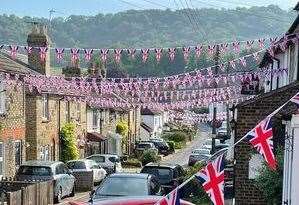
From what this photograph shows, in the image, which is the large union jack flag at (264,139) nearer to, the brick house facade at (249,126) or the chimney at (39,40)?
the brick house facade at (249,126)

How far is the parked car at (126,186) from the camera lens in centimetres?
1567

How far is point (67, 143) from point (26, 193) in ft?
64.2

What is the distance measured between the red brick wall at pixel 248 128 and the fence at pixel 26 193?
20.7 ft

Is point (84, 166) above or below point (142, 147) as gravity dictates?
A: above

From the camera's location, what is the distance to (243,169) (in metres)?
17.4

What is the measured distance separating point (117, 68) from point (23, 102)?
55182 millimetres

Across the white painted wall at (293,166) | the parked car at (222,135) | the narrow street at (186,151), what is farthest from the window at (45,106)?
the white painted wall at (293,166)

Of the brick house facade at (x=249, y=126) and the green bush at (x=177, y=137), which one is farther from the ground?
the brick house facade at (x=249, y=126)

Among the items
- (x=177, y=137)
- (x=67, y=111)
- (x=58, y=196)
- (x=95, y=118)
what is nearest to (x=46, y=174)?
(x=58, y=196)

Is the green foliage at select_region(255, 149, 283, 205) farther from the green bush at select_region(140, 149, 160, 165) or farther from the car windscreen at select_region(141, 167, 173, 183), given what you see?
the green bush at select_region(140, 149, 160, 165)

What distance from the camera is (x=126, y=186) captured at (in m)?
16.1

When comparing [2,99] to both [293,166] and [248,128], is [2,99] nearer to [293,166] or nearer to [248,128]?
[248,128]

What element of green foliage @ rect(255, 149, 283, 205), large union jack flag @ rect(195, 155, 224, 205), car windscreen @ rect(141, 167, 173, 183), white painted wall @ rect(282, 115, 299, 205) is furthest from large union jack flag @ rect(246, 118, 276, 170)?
car windscreen @ rect(141, 167, 173, 183)

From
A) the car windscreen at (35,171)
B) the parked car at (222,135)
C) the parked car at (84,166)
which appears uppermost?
the car windscreen at (35,171)
